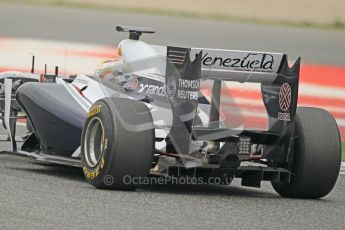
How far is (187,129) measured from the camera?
854 cm

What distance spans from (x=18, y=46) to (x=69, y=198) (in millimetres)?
16633

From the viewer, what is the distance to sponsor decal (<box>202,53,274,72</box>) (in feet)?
28.7

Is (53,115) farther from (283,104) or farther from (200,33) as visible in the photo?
(200,33)

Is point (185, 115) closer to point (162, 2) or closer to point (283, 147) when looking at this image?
point (283, 147)

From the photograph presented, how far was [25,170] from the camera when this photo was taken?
9.70 meters

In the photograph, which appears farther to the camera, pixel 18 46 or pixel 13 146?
pixel 18 46

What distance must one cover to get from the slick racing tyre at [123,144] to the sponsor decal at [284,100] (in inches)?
50.6

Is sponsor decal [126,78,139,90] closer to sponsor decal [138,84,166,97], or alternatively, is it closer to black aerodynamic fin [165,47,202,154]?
sponsor decal [138,84,166,97]

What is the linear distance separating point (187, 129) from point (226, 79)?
0.70m

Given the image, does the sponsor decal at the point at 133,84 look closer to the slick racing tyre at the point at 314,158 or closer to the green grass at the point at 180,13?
the slick racing tyre at the point at 314,158

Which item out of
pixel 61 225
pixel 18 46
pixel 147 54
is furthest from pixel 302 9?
pixel 61 225

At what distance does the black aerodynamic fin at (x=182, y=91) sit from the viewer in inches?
334

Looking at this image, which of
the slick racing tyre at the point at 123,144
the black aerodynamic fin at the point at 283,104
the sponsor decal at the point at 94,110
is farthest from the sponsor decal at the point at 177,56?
the black aerodynamic fin at the point at 283,104

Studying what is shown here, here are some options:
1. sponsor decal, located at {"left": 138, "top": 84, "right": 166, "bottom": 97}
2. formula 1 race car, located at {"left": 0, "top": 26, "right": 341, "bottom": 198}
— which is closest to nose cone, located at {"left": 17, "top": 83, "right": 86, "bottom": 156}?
formula 1 race car, located at {"left": 0, "top": 26, "right": 341, "bottom": 198}
